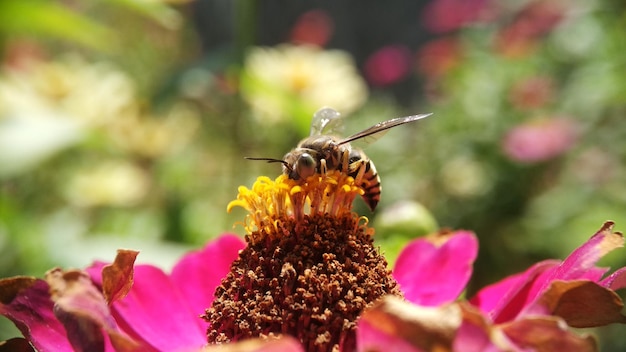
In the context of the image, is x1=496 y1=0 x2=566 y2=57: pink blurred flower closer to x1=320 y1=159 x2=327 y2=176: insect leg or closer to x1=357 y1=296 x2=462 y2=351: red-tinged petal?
x1=320 y1=159 x2=327 y2=176: insect leg

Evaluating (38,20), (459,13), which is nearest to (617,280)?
(38,20)

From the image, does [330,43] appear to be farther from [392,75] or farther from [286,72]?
[286,72]

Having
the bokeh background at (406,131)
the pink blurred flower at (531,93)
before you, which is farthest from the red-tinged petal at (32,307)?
the pink blurred flower at (531,93)

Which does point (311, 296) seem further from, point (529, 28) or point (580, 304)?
point (529, 28)

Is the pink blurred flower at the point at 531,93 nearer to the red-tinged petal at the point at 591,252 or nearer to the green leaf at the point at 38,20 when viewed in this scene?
the green leaf at the point at 38,20

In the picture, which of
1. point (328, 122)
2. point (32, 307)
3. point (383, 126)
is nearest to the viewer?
point (32, 307)

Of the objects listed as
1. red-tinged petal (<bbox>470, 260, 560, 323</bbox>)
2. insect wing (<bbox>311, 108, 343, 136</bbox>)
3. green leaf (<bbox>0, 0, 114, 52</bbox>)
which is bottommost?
red-tinged petal (<bbox>470, 260, 560, 323</bbox>)

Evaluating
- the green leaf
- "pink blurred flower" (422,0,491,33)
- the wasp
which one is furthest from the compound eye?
"pink blurred flower" (422,0,491,33)
